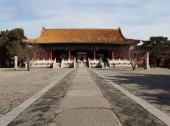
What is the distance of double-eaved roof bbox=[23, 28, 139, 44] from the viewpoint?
68.5m

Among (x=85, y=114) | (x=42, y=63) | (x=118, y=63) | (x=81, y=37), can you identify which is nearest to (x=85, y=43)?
(x=81, y=37)

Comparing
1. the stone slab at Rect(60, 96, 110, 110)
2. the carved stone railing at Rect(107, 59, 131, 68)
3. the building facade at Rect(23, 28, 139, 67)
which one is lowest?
A: the stone slab at Rect(60, 96, 110, 110)

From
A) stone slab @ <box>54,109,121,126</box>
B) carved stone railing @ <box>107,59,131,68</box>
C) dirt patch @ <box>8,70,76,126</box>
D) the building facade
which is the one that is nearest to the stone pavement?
stone slab @ <box>54,109,121,126</box>

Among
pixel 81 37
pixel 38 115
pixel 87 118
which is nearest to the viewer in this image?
pixel 87 118

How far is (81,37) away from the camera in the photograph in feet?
232

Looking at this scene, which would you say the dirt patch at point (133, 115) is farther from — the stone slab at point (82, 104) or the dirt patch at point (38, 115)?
the dirt patch at point (38, 115)

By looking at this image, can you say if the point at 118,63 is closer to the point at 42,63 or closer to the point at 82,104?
the point at 42,63

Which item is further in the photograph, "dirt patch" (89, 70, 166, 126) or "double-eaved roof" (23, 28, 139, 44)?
"double-eaved roof" (23, 28, 139, 44)

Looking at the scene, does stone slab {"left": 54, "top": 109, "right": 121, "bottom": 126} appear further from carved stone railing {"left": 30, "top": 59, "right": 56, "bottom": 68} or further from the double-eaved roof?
the double-eaved roof

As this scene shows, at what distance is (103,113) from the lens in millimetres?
9492

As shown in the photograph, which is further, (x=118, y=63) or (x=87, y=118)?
(x=118, y=63)

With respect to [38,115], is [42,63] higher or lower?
higher

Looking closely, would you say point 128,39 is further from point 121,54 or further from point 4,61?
point 4,61

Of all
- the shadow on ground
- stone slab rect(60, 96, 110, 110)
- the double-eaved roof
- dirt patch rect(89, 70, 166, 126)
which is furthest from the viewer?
the double-eaved roof
